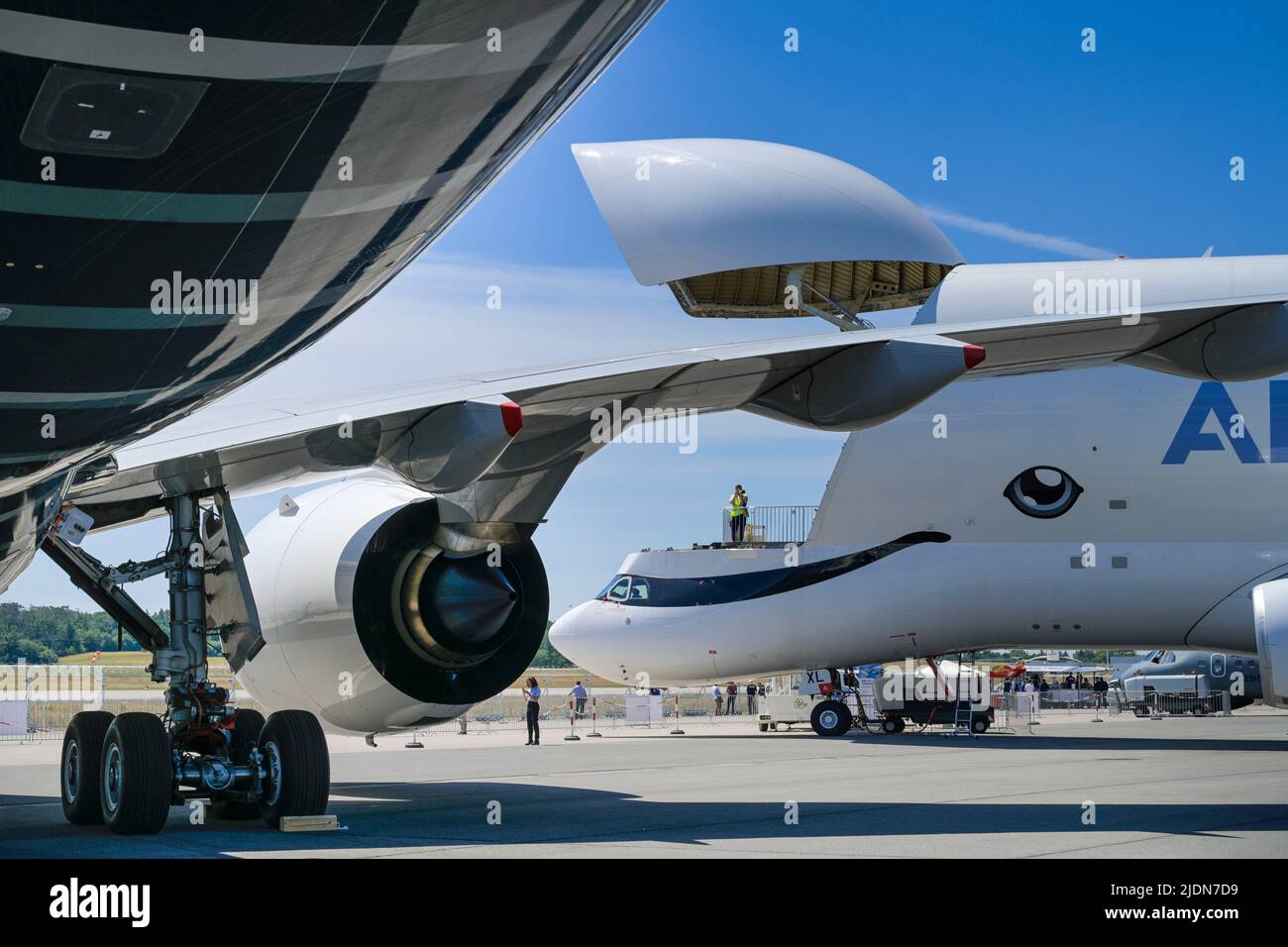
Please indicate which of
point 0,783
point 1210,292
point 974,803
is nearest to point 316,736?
point 974,803

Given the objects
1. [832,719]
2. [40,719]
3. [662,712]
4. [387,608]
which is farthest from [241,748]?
Answer: [40,719]

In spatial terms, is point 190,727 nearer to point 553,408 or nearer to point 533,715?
point 553,408

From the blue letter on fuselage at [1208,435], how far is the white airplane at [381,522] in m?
11.9

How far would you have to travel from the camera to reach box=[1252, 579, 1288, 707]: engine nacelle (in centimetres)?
1625

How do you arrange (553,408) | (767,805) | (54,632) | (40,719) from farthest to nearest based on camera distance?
(54,632)
(40,719)
(767,805)
(553,408)

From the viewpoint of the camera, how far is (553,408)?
26.5 feet

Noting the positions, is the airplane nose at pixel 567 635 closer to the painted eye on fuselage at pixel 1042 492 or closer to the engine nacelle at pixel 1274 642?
the painted eye on fuselage at pixel 1042 492

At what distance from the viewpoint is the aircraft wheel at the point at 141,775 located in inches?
328

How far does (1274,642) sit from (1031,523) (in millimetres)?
5247

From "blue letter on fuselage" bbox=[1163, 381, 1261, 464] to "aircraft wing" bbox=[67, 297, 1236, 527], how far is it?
12.2 metres

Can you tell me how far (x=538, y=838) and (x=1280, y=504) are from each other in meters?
15.7
